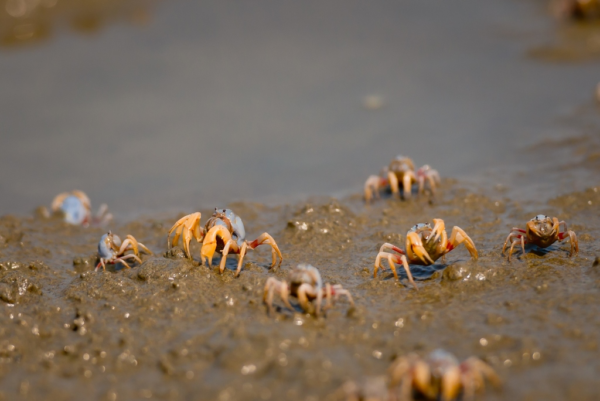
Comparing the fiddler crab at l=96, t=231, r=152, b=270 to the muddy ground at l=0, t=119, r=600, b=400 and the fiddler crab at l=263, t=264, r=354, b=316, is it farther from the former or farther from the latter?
the fiddler crab at l=263, t=264, r=354, b=316

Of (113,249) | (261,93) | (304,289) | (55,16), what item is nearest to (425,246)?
(304,289)

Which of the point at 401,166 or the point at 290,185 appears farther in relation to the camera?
the point at 290,185

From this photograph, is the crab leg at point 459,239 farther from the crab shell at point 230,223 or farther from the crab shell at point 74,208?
the crab shell at point 74,208

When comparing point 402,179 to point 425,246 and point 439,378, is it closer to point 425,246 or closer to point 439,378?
point 425,246

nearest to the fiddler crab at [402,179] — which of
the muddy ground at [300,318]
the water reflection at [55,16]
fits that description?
the muddy ground at [300,318]

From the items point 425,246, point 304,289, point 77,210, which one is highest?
point 77,210

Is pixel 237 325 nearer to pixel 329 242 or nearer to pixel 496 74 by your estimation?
pixel 329 242
